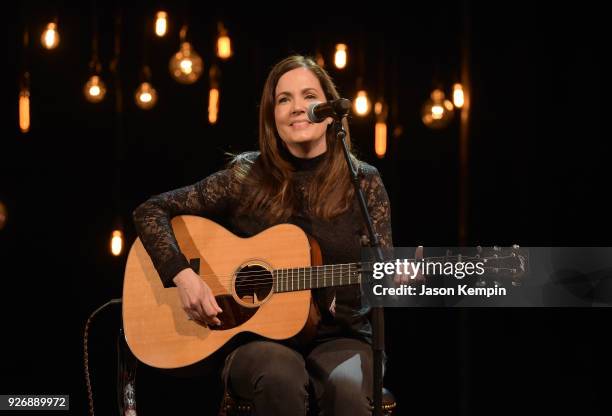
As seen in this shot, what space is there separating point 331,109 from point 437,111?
2609 millimetres

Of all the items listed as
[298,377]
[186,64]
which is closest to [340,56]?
[186,64]

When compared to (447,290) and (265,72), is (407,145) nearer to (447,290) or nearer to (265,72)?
(265,72)

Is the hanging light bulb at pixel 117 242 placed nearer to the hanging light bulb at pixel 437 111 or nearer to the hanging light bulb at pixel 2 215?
the hanging light bulb at pixel 2 215

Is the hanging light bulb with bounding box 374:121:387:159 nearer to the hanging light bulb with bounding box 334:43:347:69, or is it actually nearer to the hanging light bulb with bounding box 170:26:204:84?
the hanging light bulb with bounding box 334:43:347:69

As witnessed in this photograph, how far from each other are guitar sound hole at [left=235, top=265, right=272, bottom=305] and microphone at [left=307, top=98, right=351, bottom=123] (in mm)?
625

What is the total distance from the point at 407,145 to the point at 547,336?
157cm

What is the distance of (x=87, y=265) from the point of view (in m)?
5.30

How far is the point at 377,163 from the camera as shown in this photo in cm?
517

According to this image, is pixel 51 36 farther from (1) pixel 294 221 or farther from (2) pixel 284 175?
(1) pixel 294 221

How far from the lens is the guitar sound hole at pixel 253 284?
9.40ft

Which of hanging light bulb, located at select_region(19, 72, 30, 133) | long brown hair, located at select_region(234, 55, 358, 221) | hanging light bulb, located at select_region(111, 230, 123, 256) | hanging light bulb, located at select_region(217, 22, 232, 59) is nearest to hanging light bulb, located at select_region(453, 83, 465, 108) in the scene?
hanging light bulb, located at select_region(217, 22, 232, 59)

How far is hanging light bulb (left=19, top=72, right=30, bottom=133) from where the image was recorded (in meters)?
5.00

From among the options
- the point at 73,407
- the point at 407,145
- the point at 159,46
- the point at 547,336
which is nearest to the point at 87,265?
the point at 73,407

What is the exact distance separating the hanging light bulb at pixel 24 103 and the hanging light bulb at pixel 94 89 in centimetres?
38
